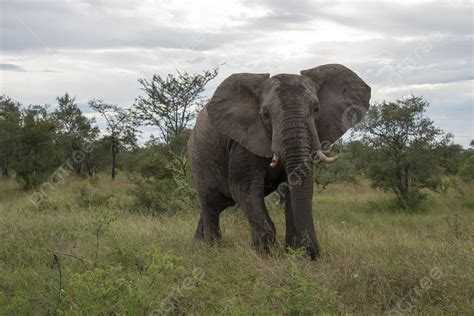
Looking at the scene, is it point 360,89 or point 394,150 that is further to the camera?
point 394,150

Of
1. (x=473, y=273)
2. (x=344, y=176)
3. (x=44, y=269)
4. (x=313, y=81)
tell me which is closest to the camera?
(x=473, y=273)

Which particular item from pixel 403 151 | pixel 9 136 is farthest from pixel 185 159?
pixel 9 136

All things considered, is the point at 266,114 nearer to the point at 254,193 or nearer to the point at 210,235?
the point at 254,193

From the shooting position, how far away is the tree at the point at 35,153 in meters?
20.3

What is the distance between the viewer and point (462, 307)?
430cm

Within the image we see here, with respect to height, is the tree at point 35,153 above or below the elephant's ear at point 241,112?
below

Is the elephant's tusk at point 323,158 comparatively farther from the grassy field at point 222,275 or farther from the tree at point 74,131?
the tree at point 74,131

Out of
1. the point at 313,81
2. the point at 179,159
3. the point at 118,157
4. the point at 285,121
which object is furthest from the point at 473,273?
the point at 118,157

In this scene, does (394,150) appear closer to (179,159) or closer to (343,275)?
(179,159)

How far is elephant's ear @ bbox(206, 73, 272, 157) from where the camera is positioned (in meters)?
6.10

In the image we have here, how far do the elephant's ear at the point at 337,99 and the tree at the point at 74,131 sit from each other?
2468cm

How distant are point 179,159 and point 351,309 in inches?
348

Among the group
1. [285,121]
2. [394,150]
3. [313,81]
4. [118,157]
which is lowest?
[118,157]

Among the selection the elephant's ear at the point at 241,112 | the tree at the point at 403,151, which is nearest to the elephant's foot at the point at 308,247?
the elephant's ear at the point at 241,112
